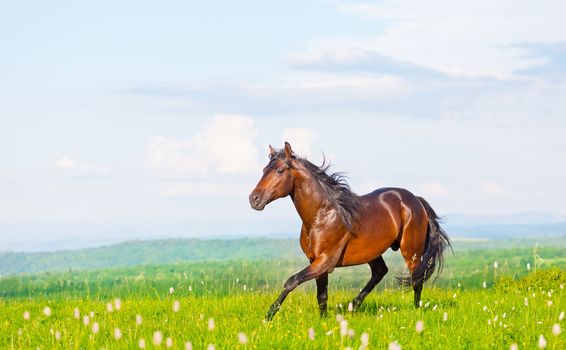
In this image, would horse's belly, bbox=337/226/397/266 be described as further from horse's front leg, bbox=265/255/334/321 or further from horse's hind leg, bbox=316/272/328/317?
horse's front leg, bbox=265/255/334/321

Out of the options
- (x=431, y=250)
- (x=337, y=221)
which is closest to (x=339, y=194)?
(x=337, y=221)

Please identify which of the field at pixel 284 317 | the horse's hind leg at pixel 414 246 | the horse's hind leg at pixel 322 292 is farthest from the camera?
the horse's hind leg at pixel 414 246

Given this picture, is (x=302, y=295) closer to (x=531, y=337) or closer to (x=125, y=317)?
(x=125, y=317)

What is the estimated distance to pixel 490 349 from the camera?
8.77m

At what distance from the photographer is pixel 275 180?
10680mm

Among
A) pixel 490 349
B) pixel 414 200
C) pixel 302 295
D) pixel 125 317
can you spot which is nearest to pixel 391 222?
pixel 414 200

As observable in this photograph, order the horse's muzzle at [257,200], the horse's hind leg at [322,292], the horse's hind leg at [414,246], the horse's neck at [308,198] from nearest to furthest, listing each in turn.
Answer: the horse's muzzle at [257,200]
the horse's neck at [308,198]
the horse's hind leg at [322,292]
the horse's hind leg at [414,246]

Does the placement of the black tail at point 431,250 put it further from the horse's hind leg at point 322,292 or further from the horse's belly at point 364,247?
the horse's hind leg at point 322,292

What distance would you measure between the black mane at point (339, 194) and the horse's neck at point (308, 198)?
11 centimetres

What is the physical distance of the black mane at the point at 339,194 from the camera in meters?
11.2

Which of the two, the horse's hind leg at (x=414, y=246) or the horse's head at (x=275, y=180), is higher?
the horse's head at (x=275, y=180)

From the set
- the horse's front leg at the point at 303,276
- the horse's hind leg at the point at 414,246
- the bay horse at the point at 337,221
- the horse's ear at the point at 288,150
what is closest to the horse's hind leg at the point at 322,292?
the bay horse at the point at 337,221

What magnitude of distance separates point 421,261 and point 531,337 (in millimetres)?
3385

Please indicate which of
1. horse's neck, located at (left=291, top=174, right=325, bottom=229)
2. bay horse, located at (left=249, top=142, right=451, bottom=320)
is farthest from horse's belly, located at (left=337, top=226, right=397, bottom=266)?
horse's neck, located at (left=291, top=174, right=325, bottom=229)
